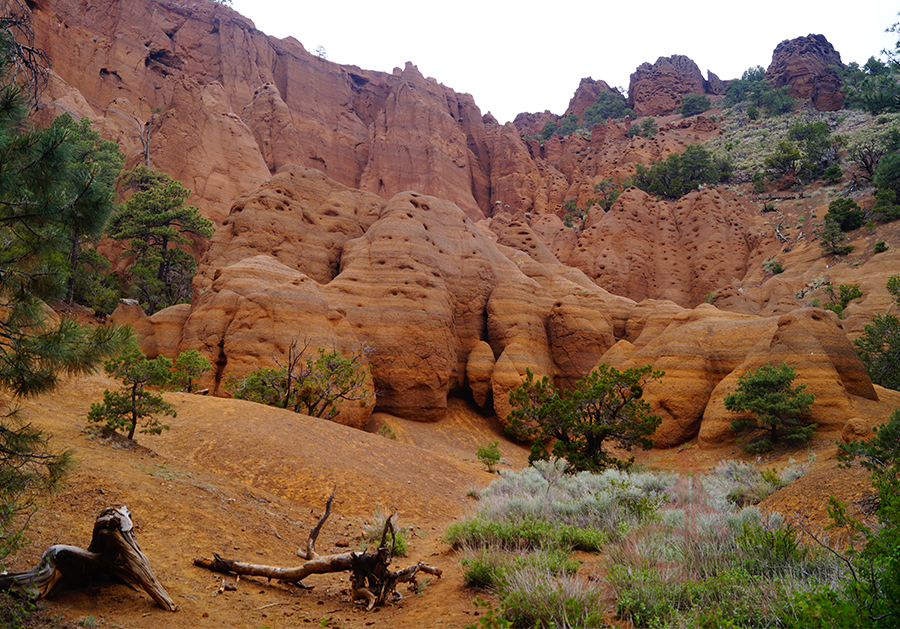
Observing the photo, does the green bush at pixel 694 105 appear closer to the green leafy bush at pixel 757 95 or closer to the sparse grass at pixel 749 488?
the green leafy bush at pixel 757 95

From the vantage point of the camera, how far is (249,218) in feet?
80.4

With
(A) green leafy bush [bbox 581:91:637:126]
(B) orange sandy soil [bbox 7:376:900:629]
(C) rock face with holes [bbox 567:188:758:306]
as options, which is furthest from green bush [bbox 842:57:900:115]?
(A) green leafy bush [bbox 581:91:637:126]

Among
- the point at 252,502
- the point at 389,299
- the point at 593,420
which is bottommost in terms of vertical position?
the point at 252,502

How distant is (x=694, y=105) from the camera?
77062mm

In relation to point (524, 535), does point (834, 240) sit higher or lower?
higher

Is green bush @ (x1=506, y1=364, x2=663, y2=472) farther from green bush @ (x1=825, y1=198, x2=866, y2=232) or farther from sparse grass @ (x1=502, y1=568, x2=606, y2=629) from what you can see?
green bush @ (x1=825, y1=198, x2=866, y2=232)

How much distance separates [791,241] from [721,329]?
24849 millimetres

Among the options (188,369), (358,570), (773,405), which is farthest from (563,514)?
(188,369)

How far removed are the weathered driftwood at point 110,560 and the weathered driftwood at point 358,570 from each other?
961mm

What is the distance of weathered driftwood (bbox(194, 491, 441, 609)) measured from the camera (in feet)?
17.7

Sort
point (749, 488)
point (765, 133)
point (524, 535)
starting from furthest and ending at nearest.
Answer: point (765, 133), point (749, 488), point (524, 535)

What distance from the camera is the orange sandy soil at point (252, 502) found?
4.90 meters

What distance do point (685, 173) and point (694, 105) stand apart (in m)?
33.3

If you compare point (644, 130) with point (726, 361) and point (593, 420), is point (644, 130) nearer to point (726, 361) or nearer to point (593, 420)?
point (726, 361)
